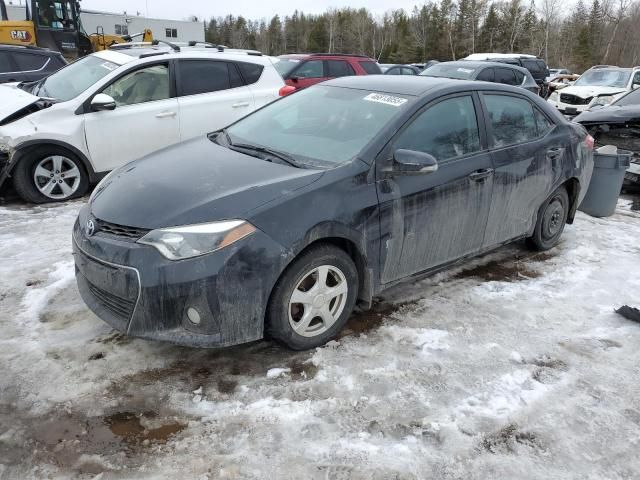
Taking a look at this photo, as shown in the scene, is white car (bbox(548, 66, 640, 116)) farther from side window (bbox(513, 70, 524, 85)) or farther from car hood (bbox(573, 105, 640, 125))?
car hood (bbox(573, 105, 640, 125))

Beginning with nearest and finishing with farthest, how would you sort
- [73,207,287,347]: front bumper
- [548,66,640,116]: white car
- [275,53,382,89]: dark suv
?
[73,207,287,347]: front bumper, [275,53,382,89]: dark suv, [548,66,640,116]: white car

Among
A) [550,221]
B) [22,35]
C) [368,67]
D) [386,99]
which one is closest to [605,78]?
[368,67]

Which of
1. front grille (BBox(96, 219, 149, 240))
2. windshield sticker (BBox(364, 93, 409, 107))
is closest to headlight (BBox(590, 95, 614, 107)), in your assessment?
windshield sticker (BBox(364, 93, 409, 107))

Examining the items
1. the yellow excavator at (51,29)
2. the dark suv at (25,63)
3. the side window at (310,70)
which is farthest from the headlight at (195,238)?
the yellow excavator at (51,29)

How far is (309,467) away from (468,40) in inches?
2605

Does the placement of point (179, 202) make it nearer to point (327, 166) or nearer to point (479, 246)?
point (327, 166)

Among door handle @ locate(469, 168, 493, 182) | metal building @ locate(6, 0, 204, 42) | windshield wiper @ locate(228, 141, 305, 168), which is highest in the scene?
metal building @ locate(6, 0, 204, 42)

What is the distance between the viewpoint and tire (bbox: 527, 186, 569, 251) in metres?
4.98

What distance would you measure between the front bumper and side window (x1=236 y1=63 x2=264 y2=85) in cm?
471

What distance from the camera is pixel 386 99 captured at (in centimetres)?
383

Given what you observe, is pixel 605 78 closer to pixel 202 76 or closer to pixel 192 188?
pixel 202 76

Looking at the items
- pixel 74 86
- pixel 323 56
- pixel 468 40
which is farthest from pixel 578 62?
pixel 74 86

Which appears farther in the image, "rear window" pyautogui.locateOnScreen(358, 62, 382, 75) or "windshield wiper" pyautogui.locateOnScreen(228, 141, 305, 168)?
"rear window" pyautogui.locateOnScreen(358, 62, 382, 75)

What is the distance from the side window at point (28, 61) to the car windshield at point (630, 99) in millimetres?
9950
